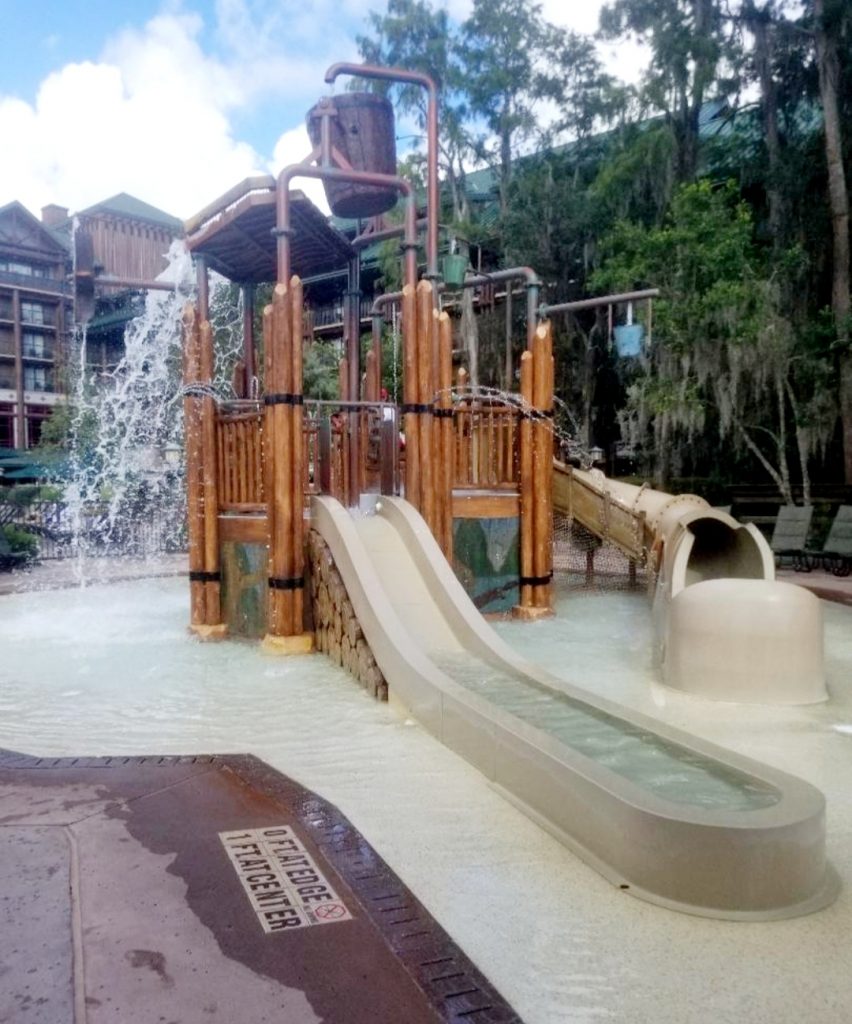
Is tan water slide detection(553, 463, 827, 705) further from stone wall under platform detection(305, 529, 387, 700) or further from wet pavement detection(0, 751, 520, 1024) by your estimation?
wet pavement detection(0, 751, 520, 1024)

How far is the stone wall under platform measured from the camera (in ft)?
24.2

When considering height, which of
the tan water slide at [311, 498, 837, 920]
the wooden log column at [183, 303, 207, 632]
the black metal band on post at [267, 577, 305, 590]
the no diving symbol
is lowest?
the no diving symbol

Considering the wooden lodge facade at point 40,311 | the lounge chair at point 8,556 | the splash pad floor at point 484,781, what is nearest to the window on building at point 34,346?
the wooden lodge facade at point 40,311

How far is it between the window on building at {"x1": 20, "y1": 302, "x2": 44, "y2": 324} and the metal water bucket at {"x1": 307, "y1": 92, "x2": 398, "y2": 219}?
39957 mm

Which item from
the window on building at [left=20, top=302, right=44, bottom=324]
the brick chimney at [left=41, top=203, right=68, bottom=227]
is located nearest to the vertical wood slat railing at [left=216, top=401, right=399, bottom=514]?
the window on building at [left=20, top=302, right=44, bottom=324]

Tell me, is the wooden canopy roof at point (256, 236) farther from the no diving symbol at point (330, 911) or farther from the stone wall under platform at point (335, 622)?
the no diving symbol at point (330, 911)

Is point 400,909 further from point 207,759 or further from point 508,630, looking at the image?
point 508,630

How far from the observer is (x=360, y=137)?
10039 millimetres

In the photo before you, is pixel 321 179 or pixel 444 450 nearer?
pixel 321 179

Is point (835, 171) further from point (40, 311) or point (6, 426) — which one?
point (6, 426)

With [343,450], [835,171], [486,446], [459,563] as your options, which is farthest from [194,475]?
[835,171]

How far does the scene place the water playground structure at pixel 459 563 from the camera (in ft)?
12.4

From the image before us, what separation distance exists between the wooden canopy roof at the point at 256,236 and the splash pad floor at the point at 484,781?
15.0 feet

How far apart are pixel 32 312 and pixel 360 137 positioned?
40.7 m
